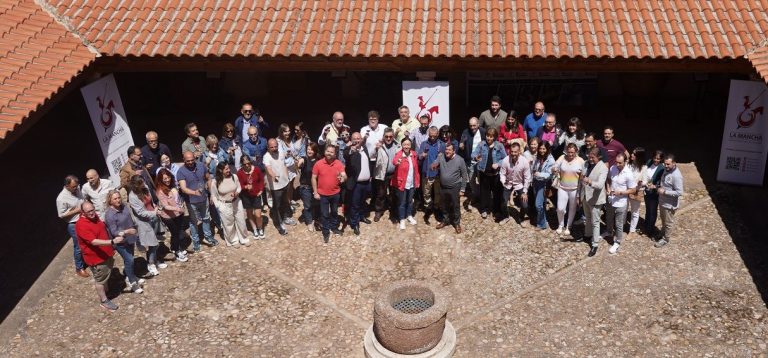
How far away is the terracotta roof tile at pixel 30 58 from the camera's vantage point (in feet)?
28.7

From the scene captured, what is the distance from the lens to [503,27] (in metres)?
10.5

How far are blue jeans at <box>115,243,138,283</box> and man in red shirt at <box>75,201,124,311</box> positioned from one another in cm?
18

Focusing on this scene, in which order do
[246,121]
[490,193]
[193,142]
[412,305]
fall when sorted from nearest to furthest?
[412,305] → [193,142] → [490,193] → [246,121]

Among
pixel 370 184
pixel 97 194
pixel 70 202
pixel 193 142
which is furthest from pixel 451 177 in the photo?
pixel 70 202

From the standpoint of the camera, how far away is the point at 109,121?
10.7 meters

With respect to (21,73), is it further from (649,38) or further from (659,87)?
(659,87)

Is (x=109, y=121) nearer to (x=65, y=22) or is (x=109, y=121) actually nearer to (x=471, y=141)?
(x=65, y=22)

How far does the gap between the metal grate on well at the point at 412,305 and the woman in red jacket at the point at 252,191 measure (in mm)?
3290

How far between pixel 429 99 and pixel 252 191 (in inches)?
141

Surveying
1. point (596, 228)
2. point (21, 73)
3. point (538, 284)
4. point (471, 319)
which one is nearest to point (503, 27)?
point (596, 228)

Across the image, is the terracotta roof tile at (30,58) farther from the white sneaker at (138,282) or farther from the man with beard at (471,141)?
the man with beard at (471,141)

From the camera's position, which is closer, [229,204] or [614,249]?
[614,249]

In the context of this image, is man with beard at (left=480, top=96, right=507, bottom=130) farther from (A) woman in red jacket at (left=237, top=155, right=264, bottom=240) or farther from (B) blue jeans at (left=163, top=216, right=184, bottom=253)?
(B) blue jeans at (left=163, top=216, right=184, bottom=253)

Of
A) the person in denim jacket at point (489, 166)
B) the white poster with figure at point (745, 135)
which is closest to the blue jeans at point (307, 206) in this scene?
the person in denim jacket at point (489, 166)
